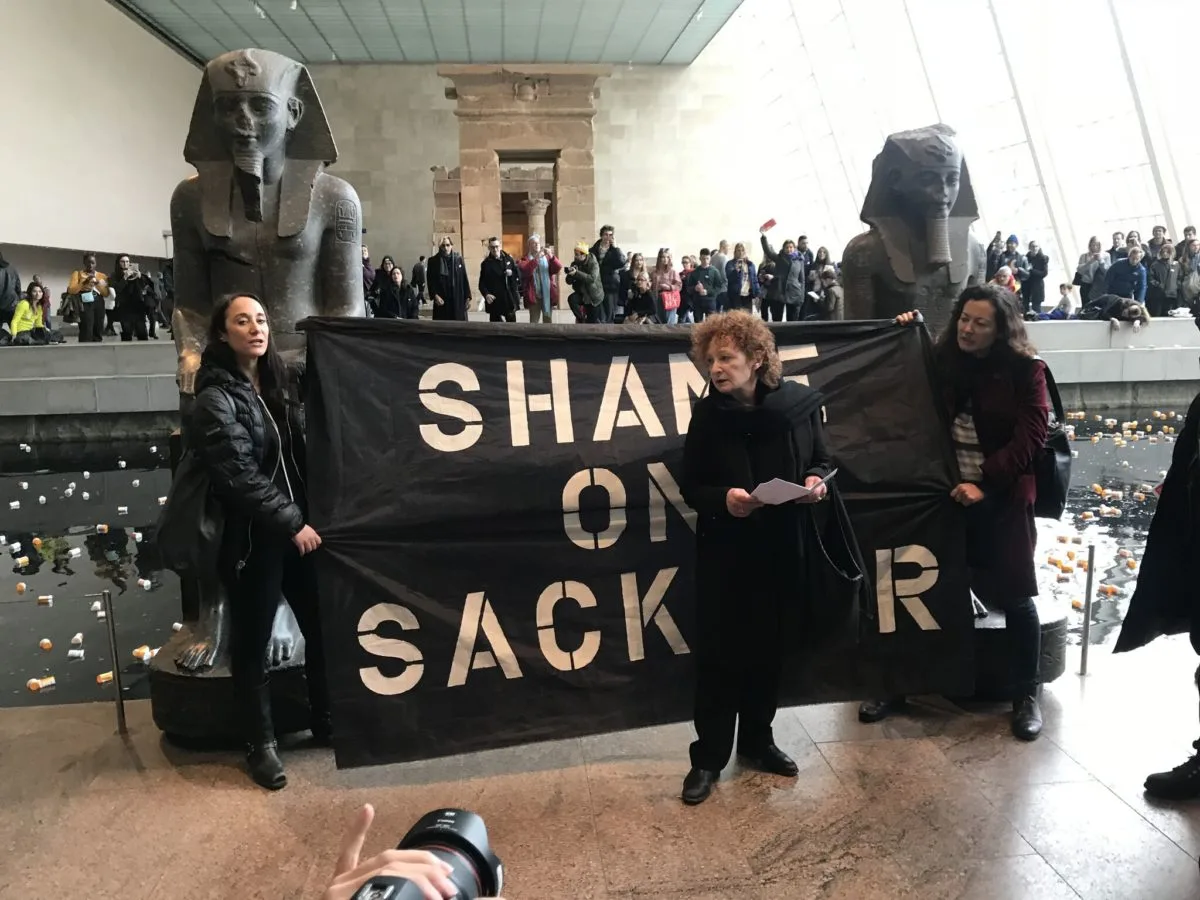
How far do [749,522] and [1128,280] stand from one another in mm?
13871

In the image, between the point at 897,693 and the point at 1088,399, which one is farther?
the point at 1088,399

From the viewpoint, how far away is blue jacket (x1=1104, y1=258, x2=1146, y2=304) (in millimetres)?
13977

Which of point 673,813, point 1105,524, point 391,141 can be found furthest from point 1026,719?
point 391,141

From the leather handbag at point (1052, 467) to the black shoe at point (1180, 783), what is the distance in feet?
3.13

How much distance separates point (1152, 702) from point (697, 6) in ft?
72.9

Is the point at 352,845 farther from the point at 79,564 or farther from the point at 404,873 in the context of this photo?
the point at 79,564

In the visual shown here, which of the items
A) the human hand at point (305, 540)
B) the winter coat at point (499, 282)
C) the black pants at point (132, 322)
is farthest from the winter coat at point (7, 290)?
the human hand at point (305, 540)

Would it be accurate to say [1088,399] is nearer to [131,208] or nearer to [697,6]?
[697,6]

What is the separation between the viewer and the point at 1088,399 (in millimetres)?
13180

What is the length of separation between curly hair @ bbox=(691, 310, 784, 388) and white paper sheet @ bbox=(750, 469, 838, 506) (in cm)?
40

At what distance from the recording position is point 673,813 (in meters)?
3.05

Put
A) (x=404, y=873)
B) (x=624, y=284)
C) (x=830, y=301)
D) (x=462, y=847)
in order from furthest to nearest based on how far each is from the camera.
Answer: (x=624, y=284) < (x=830, y=301) < (x=462, y=847) < (x=404, y=873)

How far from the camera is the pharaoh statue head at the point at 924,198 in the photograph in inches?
161

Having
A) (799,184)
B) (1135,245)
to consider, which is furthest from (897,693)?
(799,184)
